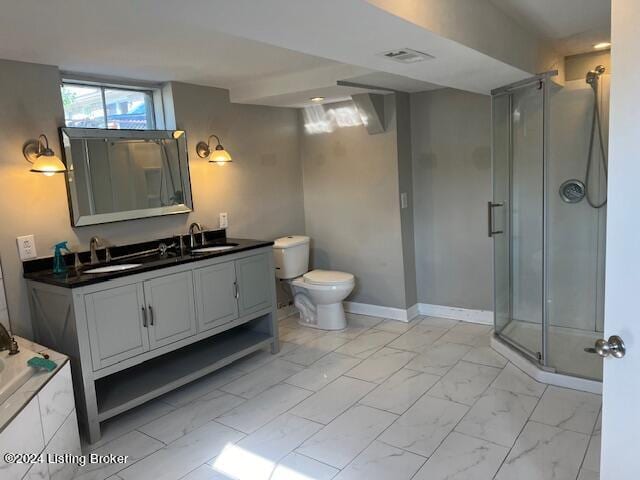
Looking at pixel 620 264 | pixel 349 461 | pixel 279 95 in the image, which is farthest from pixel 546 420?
pixel 279 95

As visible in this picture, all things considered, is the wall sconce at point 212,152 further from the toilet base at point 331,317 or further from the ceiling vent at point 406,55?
the ceiling vent at point 406,55

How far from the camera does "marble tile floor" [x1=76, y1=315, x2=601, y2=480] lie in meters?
2.27

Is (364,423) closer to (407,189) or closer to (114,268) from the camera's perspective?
(114,268)

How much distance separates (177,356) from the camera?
334 centimetres

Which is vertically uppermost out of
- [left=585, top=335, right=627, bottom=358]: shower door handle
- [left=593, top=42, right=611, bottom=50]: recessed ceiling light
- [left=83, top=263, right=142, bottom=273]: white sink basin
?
[left=593, top=42, right=611, bottom=50]: recessed ceiling light

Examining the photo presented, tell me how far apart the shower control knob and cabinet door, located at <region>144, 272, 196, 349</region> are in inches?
91.3

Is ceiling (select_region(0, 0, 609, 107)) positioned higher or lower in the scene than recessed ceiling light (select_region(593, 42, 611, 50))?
lower

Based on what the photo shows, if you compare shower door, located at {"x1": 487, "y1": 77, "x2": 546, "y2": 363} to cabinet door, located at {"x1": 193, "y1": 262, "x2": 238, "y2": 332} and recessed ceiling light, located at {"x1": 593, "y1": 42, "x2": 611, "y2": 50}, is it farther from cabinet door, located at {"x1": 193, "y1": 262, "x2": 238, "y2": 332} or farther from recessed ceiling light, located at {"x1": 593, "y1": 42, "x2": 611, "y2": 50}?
cabinet door, located at {"x1": 193, "y1": 262, "x2": 238, "y2": 332}

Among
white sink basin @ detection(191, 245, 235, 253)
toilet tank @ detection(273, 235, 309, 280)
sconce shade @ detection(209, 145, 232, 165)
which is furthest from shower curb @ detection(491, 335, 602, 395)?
sconce shade @ detection(209, 145, 232, 165)

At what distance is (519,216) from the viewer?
3.48 metres

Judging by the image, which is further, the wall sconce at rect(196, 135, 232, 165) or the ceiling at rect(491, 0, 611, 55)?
the wall sconce at rect(196, 135, 232, 165)

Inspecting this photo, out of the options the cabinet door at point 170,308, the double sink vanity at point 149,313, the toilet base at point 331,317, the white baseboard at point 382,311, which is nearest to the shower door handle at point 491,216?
the white baseboard at point 382,311

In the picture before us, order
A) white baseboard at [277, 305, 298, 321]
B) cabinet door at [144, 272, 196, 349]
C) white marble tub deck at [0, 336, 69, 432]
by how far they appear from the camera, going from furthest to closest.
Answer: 1. white baseboard at [277, 305, 298, 321]
2. cabinet door at [144, 272, 196, 349]
3. white marble tub deck at [0, 336, 69, 432]

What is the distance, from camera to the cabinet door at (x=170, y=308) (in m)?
2.83
